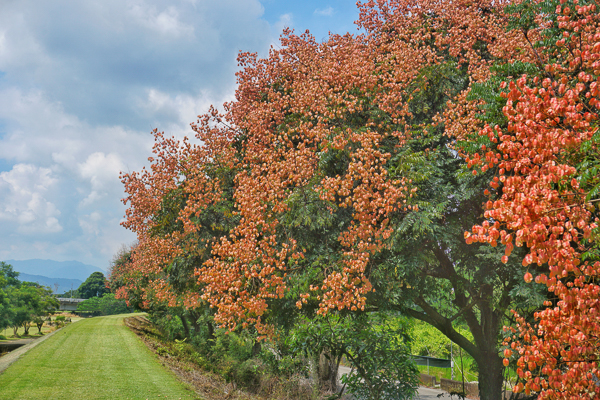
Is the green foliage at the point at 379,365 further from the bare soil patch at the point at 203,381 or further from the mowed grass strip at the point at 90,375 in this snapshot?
the mowed grass strip at the point at 90,375

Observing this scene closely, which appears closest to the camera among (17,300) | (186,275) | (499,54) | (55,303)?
(499,54)

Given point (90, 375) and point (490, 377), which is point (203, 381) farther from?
point (490, 377)

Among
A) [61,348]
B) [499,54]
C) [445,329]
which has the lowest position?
[61,348]

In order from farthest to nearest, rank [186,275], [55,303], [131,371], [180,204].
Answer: [55,303] → [131,371] → [186,275] → [180,204]

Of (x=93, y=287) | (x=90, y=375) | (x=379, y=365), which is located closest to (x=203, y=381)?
(x=90, y=375)

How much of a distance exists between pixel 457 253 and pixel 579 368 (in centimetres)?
632

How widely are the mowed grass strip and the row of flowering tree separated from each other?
3.52m

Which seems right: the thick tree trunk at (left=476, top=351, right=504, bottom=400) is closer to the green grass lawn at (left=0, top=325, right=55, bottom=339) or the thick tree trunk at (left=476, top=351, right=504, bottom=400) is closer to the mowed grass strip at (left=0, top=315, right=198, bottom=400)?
the mowed grass strip at (left=0, top=315, right=198, bottom=400)

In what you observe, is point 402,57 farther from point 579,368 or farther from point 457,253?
point 579,368

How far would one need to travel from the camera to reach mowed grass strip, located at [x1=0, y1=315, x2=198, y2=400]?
43.5 ft

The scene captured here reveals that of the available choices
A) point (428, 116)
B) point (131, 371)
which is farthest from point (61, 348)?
point (428, 116)

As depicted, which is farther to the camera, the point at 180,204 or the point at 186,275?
the point at 186,275

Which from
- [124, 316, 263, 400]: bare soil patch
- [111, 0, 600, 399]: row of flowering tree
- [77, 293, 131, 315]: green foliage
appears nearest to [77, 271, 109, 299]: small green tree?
[77, 293, 131, 315]: green foliage

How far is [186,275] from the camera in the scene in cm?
1422
